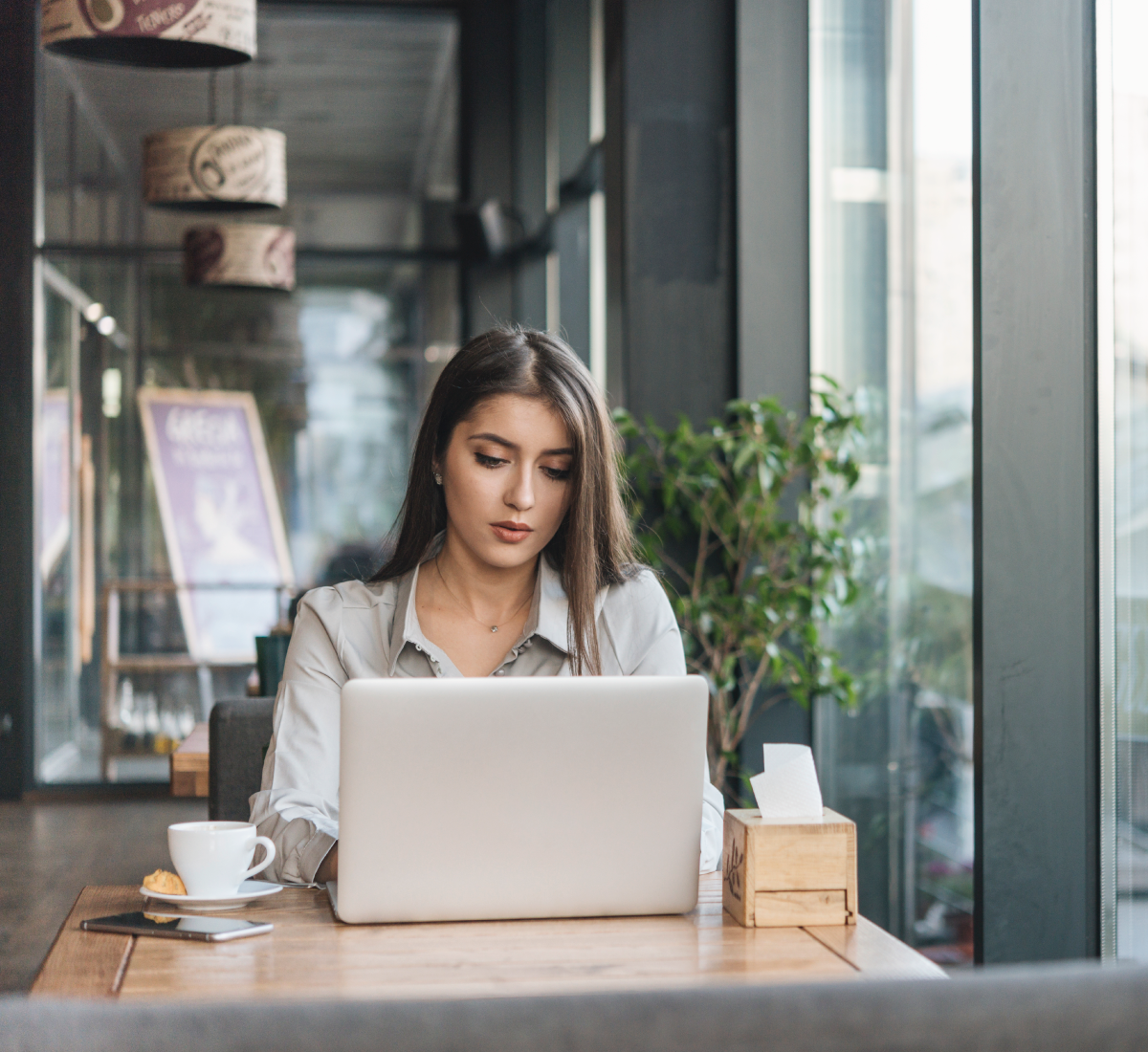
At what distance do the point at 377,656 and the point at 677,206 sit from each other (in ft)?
7.37

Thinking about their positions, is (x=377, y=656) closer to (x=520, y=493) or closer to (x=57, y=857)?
(x=520, y=493)

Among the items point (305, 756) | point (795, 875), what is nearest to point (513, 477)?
point (305, 756)

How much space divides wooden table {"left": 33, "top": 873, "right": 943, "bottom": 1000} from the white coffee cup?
0.16 feet

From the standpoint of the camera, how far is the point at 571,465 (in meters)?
1.89

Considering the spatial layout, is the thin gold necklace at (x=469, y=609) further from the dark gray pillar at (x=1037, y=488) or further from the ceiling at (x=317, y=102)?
the ceiling at (x=317, y=102)

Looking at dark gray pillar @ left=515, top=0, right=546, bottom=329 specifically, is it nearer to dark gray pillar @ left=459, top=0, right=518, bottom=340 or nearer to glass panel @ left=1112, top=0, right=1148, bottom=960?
dark gray pillar @ left=459, top=0, right=518, bottom=340

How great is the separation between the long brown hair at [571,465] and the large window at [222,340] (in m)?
4.23

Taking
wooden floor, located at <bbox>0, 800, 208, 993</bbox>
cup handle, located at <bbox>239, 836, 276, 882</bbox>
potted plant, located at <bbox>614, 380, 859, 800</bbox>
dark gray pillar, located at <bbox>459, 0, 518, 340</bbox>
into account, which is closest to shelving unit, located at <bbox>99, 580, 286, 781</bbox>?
wooden floor, located at <bbox>0, 800, 208, 993</bbox>

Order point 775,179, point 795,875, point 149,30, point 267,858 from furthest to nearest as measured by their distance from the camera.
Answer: point 775,179 → point 149,30 → point 267,858 → point 795,875

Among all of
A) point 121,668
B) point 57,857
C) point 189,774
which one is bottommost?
point 57,857

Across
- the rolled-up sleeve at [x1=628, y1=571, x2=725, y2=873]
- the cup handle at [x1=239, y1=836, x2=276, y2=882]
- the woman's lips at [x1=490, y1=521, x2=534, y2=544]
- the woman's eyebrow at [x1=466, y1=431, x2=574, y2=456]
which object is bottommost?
the cup handle at [x1=239, y1=836, x2=276, y2=882]

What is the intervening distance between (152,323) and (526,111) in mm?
2086

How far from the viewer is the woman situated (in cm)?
185

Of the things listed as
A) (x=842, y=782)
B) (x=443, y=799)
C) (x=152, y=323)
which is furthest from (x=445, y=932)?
(x=152, y=323)
